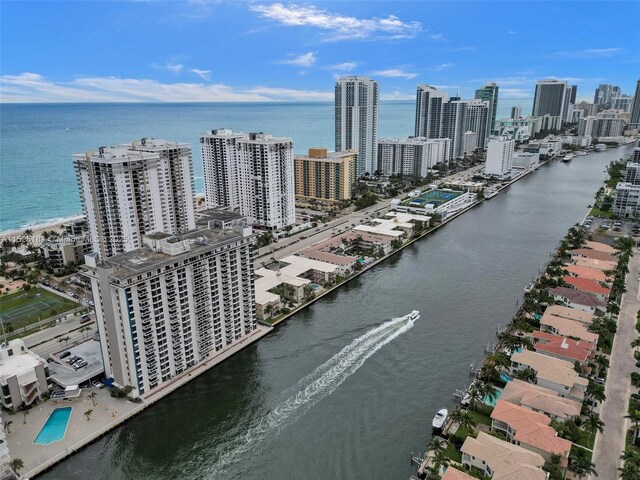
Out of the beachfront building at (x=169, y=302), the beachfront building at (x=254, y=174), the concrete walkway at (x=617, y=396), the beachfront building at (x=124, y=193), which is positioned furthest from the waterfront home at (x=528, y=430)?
the beachfront building at (x=254, y=174)

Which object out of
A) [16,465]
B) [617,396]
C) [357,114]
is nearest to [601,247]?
[617,396]

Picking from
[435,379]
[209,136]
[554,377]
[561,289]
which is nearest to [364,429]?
[435,379]

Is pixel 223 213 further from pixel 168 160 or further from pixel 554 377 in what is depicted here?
pixel 554 377

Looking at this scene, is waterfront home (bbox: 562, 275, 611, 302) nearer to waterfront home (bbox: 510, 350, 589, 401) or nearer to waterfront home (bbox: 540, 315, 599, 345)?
waterfront home (bbox: 540, 315, 599, 345)

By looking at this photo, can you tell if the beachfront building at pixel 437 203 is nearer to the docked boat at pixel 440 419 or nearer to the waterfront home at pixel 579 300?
the waterfront home at pixel 579 300

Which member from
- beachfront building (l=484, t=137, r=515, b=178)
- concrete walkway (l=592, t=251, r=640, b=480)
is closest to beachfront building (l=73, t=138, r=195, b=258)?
concrete walkway (l=592, t=251, r=640, b=480)
